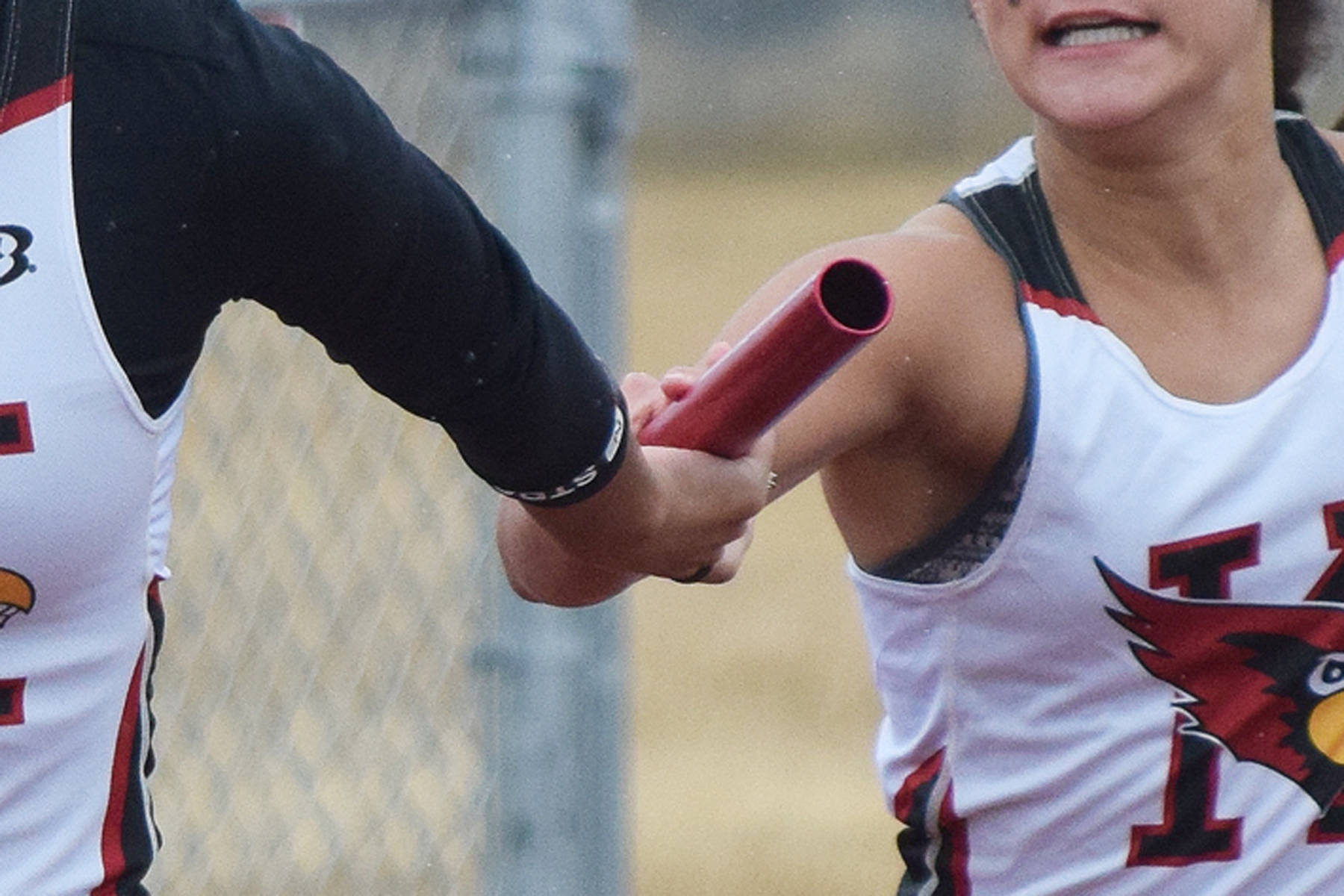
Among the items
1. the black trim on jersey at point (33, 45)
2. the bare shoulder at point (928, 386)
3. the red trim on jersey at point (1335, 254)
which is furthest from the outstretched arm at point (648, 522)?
the red trim on jersey at point (1335, 254)

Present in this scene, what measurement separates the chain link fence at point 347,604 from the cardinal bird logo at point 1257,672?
34.0 inches

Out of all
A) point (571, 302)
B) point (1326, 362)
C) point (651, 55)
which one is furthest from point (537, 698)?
point (651, 55)

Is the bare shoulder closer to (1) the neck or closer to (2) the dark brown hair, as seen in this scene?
(1) the neck

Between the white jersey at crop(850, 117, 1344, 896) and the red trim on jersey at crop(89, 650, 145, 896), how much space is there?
743 millimetres

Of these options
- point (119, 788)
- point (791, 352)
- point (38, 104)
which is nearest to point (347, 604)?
point (119, 788)

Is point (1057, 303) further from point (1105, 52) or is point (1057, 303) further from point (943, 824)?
point (943, 824)

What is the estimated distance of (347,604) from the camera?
11.3 feet

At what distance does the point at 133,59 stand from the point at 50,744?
51 centimetres

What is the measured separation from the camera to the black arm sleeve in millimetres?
1484

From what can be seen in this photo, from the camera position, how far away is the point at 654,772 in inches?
261

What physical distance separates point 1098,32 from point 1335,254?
1.20ft

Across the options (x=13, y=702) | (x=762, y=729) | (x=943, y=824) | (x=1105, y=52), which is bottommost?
(x=762, y=729)

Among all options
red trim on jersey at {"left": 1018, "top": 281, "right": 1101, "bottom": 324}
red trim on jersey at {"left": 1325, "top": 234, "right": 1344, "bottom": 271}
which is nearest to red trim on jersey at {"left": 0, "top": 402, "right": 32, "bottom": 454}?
red trim on jersey at {"left": 1018, "top": 281, "right": 1101, "bottom": 324}

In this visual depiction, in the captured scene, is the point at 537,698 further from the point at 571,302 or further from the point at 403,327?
the point at 403,327
